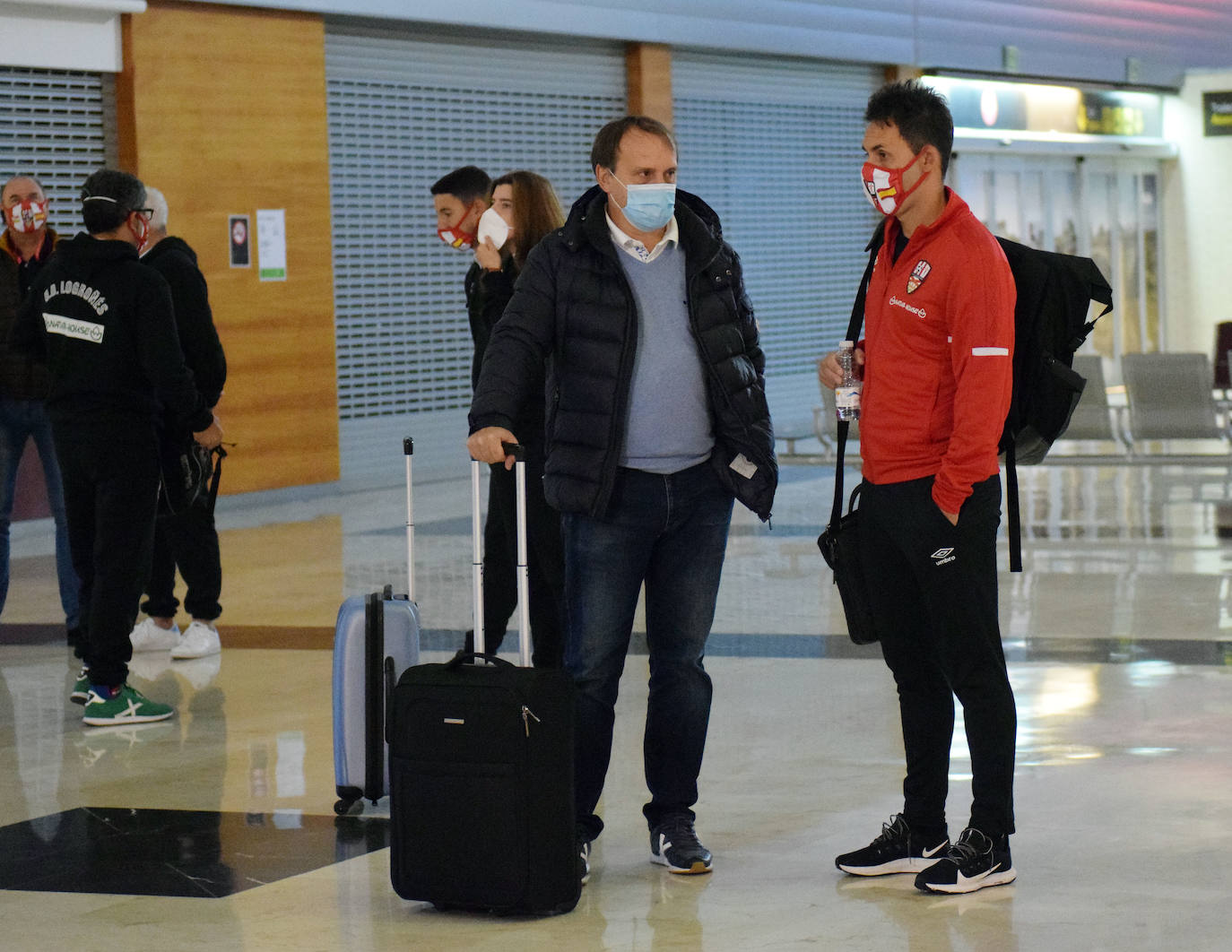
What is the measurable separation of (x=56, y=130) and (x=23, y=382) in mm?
4979

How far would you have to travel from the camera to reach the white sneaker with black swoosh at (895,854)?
432 cm

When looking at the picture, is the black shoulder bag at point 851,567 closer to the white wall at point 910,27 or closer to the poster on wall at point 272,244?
the poster on wall at point 272,244

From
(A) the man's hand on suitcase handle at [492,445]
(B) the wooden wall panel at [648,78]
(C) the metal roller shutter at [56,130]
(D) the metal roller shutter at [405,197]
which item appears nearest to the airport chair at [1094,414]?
(D) the metal roller shutter at [405,197]

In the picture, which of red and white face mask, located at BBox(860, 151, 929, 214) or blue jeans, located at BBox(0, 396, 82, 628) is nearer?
red and white face mask, located at BBox(860, 151, 929, 214)

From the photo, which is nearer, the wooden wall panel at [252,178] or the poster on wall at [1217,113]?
the wooden wall panel at [252,178]

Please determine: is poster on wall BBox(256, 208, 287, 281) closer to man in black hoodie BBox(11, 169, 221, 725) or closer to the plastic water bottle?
man in black hoodie BBox(11, 169, 221, 725)

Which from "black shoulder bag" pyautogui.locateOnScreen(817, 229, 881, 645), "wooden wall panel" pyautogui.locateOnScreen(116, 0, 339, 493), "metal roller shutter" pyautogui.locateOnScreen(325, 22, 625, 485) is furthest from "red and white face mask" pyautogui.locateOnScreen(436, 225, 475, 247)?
"metal roller shutter" pyautogui.locateOnScreen(325, 22, 625, 485)

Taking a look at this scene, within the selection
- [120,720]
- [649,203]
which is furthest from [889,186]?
[120,720]

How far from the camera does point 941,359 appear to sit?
4.09 metres

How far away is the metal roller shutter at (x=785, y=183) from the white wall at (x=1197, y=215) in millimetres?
6805

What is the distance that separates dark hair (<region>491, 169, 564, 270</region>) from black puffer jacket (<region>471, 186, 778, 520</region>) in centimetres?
128

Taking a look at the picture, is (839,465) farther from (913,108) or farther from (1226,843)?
(1226,843)

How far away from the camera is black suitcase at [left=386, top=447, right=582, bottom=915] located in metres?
4.01

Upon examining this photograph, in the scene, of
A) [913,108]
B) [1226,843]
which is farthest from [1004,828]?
[913,108]
